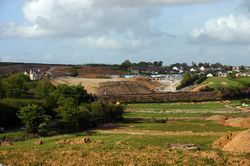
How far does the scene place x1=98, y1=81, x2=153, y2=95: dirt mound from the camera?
395ft

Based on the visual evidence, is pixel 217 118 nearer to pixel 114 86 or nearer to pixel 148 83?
pixel 114 86

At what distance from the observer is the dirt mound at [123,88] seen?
4735 inches

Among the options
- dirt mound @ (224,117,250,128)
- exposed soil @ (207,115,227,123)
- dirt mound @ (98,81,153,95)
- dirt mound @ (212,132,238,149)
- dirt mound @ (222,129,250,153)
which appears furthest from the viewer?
dirt mound @ (98,81,153,95)

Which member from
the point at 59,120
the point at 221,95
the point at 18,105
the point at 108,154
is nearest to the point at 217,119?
the point at 59,120

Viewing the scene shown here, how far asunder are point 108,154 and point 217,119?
4745 cm

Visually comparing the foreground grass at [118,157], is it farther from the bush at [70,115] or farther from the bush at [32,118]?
the bush at [70,115]

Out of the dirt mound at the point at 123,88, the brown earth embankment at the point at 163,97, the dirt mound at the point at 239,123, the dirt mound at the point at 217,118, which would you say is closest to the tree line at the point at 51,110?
the dirt mound at the point at 217,118

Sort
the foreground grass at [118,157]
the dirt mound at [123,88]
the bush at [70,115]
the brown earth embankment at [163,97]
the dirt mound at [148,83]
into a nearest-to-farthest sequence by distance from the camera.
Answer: the foreground grass at [118,157], the bush at [70,115], the brown earth embankment at [163,97], the dirt mound at [123,88], the dirt mound at [148,83]

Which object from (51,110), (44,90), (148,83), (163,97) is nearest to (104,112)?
(51,110)

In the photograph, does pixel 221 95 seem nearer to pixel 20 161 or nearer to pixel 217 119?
pixel 217 119

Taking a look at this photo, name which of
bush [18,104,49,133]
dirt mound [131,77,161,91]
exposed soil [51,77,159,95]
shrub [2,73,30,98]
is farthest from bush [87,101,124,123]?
dirt mound [131,77,161,91]

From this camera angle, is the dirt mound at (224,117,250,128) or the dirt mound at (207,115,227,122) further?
the dirt mound at (207,115,227,122)

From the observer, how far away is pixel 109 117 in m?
72.4

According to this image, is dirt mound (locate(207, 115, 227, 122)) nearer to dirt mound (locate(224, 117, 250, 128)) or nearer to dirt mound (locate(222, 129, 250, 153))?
dirt mound (locate(224, 117, 250, 128))
